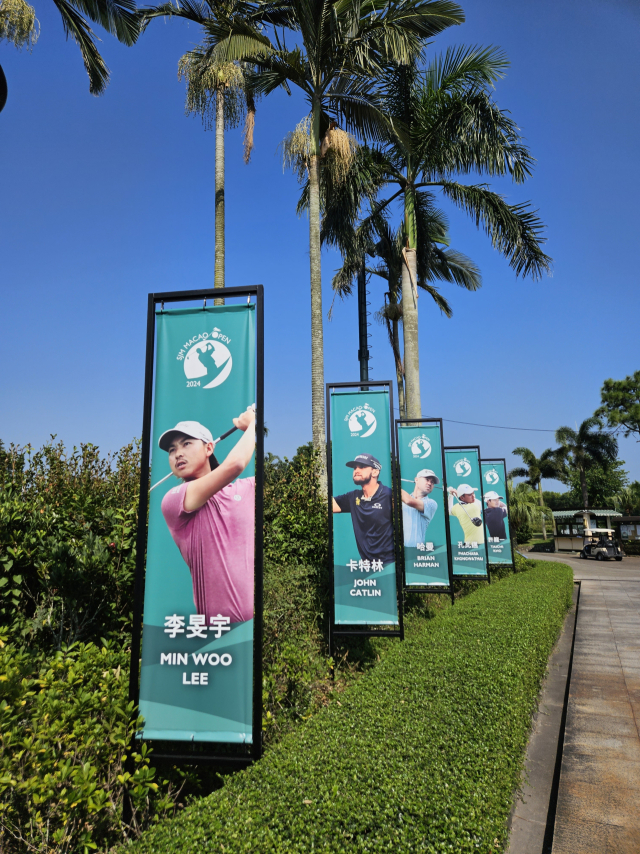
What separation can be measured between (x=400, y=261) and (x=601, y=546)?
71.5 ft

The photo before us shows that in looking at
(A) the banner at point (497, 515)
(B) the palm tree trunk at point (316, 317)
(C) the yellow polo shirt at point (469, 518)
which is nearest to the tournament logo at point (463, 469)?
(C) the yellow polo shirt at point (469, 518)

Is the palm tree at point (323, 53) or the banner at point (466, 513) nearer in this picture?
the palm tree at point (323, 53)

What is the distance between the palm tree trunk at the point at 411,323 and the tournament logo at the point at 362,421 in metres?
5.93

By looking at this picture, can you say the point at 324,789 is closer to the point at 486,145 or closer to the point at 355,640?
the point at 355,640

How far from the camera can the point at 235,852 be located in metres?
2.45

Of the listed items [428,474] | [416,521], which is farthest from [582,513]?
[416,521]

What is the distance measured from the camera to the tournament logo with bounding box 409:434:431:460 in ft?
32.2

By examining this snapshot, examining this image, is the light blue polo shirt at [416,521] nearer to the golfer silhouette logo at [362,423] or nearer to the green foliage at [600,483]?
the golfer silhouette logo at [362,423]

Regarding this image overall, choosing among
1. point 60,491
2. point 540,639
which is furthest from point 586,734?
A: point 60,491

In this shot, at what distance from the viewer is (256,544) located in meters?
3.44

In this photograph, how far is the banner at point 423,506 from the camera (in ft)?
30.5

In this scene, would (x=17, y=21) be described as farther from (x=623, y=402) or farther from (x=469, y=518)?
(x=623, y=402)

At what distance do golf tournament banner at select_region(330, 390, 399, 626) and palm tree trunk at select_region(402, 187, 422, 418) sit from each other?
19.5ft

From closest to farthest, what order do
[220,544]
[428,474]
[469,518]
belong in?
[220,544] → [428,474] → [469,518]
